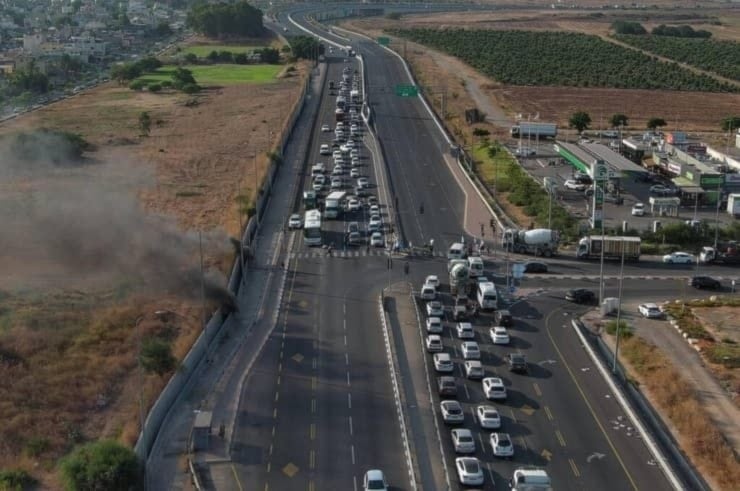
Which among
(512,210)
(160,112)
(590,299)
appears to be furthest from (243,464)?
(160,112)

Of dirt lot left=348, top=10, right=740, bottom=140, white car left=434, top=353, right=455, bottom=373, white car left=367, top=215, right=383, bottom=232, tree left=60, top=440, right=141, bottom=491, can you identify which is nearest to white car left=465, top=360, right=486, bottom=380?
white car left=434, top=353, right=455, bottom=373

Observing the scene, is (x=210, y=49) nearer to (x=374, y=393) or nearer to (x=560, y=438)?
(x=374, y=393)

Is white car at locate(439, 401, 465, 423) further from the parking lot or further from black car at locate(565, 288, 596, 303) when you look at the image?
the parking lot

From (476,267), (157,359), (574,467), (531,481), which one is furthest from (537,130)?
(531,481)

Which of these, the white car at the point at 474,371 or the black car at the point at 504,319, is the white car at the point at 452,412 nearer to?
the white car at the point at 474,371

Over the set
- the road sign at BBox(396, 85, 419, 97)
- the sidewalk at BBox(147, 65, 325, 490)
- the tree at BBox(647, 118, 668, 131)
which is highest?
the road sign at BBox(396, 85, 419, 97)

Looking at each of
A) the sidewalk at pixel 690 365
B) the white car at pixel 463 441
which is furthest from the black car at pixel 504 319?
the white car at pixel 463 441
